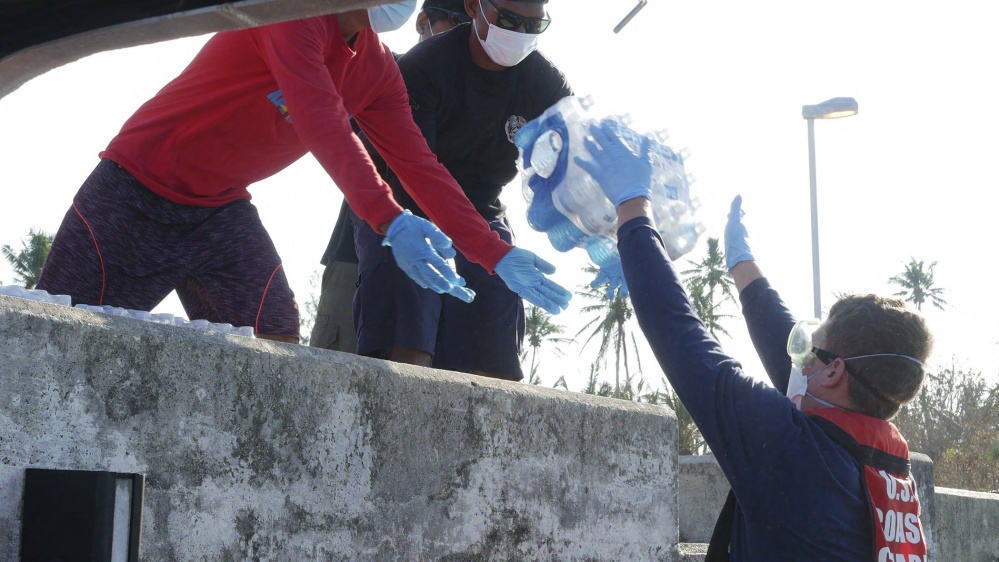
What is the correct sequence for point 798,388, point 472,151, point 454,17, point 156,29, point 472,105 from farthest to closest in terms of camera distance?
point 454,17
point 472,151
point 472,105
point 798,388
point 156,29

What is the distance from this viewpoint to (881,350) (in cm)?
264

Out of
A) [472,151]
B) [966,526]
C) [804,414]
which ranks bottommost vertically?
[966,526]

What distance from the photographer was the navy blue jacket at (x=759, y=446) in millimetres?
2473

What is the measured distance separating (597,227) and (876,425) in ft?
4.44

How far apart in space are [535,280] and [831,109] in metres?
9.58

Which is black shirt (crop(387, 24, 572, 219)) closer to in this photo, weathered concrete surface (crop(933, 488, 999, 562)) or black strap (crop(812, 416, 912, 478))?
black strap (crop(812, 416, 912, 478))

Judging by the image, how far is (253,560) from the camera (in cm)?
274

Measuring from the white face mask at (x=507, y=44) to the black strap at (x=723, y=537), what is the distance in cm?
221

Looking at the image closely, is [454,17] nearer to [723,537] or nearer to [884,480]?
[723,537]

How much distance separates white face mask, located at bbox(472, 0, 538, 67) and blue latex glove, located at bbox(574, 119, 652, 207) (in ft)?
5.03

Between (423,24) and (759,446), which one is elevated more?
(423,24)

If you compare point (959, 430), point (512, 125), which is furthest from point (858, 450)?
point (959, 430)

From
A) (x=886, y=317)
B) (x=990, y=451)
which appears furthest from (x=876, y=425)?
(x=990, y=451)

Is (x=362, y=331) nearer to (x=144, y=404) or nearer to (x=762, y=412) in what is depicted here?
(x=144, y=404)
